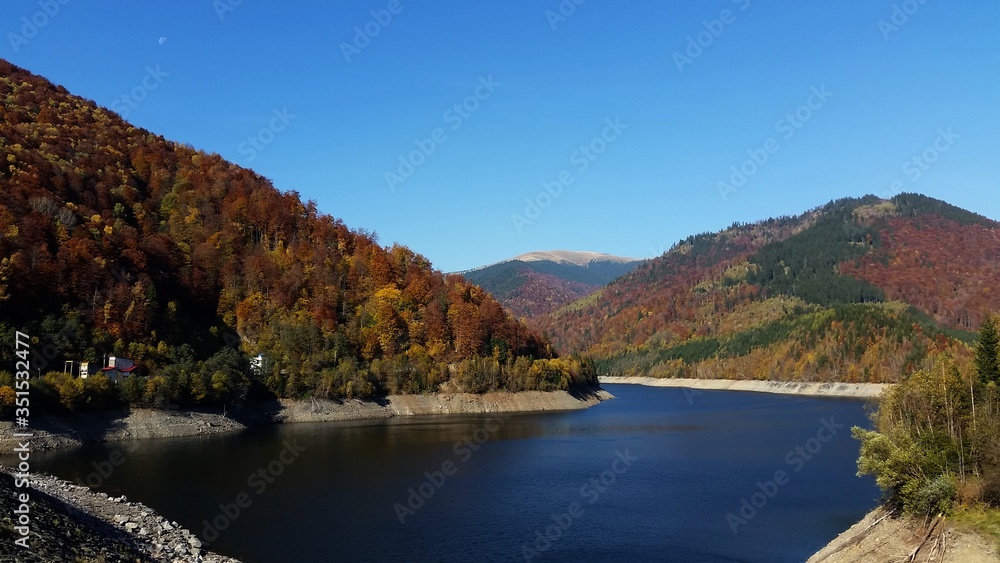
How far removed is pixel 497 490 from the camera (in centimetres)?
5028

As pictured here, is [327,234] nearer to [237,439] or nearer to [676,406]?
[237,439]

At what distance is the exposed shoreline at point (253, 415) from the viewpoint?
211 feet

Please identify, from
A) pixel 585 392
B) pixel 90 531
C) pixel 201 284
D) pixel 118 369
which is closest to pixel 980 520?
pixel 90 531

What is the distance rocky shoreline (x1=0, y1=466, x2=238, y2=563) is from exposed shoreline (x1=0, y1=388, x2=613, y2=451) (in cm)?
2541

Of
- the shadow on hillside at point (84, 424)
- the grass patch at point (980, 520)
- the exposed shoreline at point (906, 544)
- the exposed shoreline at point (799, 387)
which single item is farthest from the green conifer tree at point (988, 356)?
the exposed shoreline at point (799, 387)

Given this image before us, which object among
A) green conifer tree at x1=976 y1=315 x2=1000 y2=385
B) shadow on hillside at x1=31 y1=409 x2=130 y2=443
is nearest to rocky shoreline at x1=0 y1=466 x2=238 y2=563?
shadow on hillside at x1=31 y1=409 x2=130 y2=443

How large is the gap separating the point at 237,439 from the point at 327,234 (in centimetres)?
6370

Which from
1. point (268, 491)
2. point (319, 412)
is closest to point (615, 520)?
point (268, 491)

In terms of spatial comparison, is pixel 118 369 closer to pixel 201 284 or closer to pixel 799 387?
pixel 201 284

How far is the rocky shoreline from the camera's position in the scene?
24.0m

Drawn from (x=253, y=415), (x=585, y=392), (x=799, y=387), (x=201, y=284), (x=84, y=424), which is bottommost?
(x=253, y=415)

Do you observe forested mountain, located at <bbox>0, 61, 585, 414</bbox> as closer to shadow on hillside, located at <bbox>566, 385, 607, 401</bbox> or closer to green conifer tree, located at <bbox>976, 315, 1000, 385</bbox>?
shadow on hillside, located at <bbox>566, 385, 607, 401</bbox>

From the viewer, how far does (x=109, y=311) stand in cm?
8369

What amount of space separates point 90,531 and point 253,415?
6235cm
